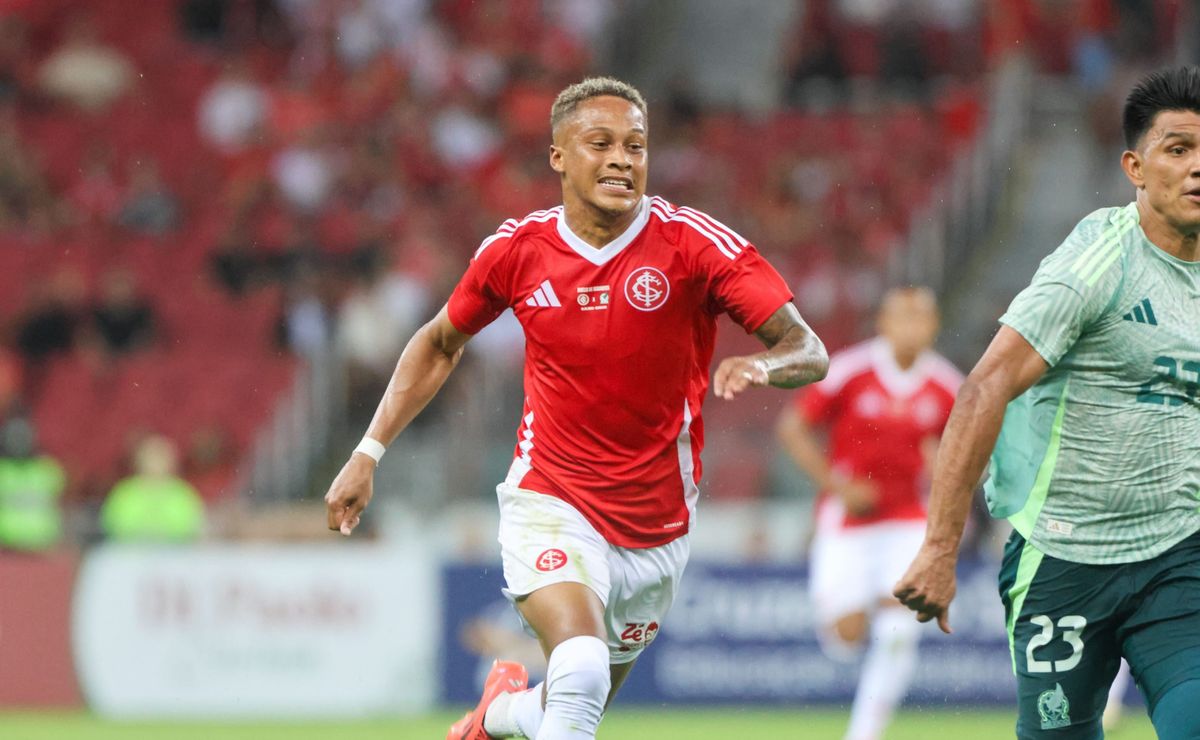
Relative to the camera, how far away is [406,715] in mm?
14133

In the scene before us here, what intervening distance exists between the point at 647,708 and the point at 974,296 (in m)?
6.17

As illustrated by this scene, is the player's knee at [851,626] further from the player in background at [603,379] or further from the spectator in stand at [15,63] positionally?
the spectator in stand at [15,63]

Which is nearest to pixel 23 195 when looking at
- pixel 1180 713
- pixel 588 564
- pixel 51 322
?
pixel 51 322

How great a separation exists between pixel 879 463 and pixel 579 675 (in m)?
5.00

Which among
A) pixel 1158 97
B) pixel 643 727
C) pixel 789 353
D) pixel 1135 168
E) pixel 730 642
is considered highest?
pixel 1158 97

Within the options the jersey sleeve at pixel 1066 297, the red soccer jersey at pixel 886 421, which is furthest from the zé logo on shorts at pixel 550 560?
the red soccer jersey at pixel 886 421

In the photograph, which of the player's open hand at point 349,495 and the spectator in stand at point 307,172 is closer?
the player's open hand at point 349,495

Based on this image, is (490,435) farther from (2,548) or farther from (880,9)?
(880,9)

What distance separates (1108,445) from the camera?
5.59m

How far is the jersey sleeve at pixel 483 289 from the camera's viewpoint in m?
6.77

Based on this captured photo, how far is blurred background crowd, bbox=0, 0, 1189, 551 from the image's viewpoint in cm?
1650

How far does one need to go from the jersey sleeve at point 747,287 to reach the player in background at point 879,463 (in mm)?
4465

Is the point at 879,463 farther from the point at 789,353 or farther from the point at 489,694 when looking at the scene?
the point at 789,353

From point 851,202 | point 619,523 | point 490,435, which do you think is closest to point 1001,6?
point 851,202
